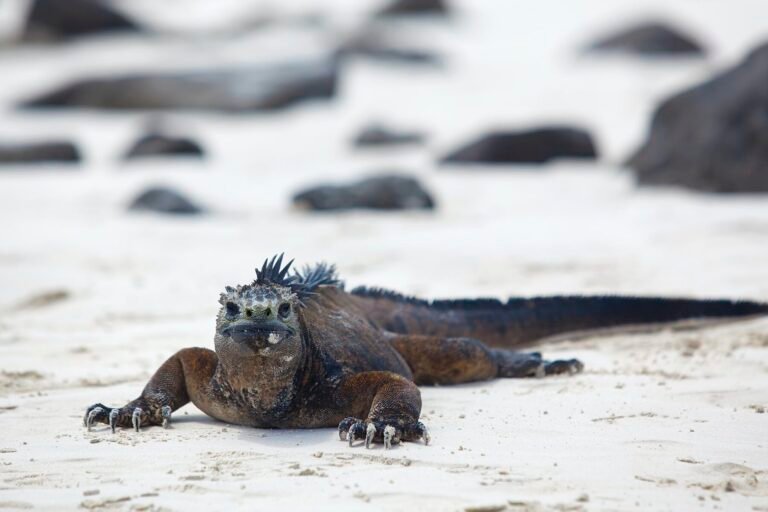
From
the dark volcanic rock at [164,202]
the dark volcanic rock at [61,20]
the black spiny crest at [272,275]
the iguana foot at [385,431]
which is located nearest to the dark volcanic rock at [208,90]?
the dark volcanic rock at [61,20]

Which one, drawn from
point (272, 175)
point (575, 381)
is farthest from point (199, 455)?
point (272, 175)

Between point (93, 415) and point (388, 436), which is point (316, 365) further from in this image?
point (93, 415)

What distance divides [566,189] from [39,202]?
519 cm

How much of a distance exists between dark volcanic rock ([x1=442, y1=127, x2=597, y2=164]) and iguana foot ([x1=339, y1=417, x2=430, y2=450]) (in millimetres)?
9049

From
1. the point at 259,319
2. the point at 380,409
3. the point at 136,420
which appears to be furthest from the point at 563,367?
the point at 136,420

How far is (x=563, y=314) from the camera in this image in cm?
596

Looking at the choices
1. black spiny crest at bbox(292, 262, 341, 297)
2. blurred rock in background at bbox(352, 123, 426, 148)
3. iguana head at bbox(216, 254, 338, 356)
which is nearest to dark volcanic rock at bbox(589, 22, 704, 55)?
blurred rock in background at bbox(352, 123, 426, 148)

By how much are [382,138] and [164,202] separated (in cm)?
473

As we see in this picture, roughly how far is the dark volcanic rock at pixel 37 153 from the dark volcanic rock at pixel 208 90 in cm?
372

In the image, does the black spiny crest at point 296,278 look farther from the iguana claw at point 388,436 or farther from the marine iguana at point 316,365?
the iguana claw at point 388,436

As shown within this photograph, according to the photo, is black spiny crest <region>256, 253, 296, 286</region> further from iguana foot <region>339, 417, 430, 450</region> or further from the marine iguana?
iguana foot <region>339, 417, 430, 450</region>

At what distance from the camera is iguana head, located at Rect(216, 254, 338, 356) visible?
383 centimetres

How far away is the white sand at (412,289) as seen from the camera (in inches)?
131

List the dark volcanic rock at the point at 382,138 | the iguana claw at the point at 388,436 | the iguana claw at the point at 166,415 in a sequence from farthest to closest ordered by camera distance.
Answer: the dark volcanic rock at the point at 382,138 < the iguana claw at the point at 166,415 < the iguana claw at the point at 388,436
